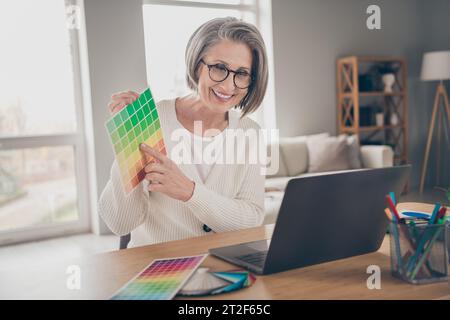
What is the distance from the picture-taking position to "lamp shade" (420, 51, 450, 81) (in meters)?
5.33

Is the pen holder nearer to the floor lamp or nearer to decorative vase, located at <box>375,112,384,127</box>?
decorative vase, located at <box>375,112,384,127</box>

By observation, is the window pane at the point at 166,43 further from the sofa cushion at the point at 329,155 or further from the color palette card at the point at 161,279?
the color palette card at the point at 161,279

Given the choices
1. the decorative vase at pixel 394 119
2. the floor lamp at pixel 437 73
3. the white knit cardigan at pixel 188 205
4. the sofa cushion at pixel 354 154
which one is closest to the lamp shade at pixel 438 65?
the floor lamp at pixel 437 73

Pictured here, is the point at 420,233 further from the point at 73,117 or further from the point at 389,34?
the point at 389,34

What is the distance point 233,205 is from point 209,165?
0.21 metres

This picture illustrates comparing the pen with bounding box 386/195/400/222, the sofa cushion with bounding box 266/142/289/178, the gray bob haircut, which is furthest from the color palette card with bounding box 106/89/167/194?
the sofa cushion with bounding box 266/142/289/178

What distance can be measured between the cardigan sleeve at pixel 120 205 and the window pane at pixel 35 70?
3.13 meters

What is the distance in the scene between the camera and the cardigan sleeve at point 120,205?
1293 millimetres

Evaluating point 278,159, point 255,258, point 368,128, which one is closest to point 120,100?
point 255,258

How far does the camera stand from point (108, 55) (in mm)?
4137

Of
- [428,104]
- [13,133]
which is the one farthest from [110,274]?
[428,104]

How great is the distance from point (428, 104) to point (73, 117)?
172 inches

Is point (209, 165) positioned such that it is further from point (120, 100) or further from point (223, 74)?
point (120, 100)
